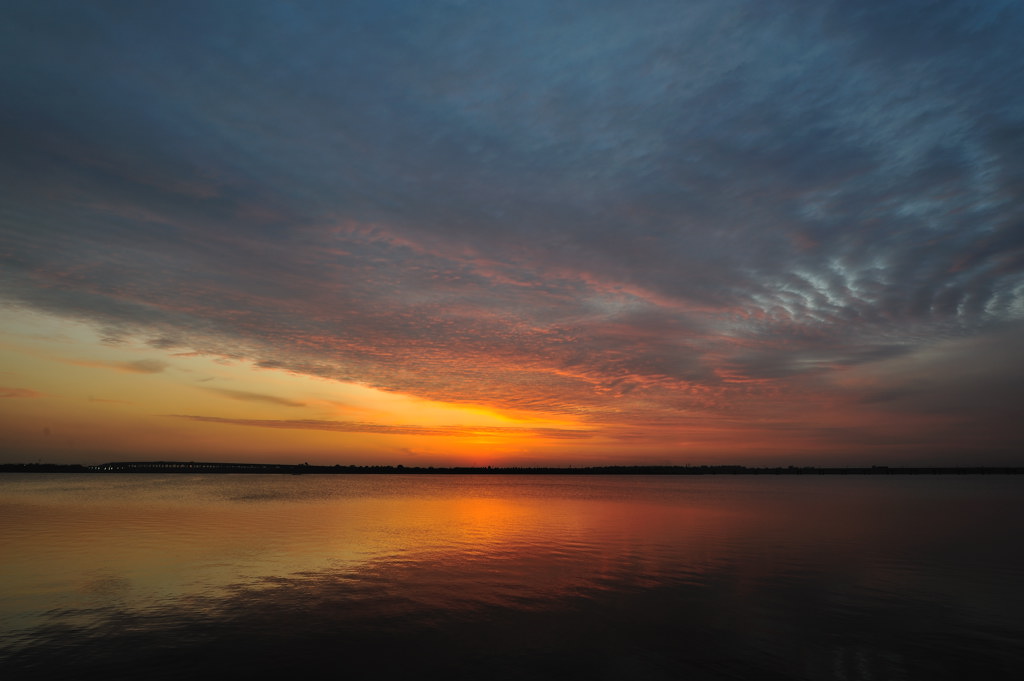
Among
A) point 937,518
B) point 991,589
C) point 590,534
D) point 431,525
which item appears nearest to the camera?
point 991,589

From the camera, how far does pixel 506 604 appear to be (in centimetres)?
2436

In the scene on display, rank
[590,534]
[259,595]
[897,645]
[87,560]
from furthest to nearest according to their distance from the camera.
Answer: [590,534] → [87,560] → [259,595] → [897,645]

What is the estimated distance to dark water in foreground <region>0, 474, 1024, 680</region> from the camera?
17.4 m

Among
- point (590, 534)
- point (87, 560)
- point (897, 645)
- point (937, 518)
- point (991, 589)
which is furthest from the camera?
point (937, 518)

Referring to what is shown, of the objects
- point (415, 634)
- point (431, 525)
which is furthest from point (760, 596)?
point (431, 525)

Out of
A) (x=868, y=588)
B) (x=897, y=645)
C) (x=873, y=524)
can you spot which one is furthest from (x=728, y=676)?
(x=873, y=524)

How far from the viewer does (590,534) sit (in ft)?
158

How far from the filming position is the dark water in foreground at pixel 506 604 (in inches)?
684

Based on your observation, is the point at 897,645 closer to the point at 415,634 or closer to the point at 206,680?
the point at 415,634

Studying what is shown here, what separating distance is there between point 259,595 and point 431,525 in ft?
105

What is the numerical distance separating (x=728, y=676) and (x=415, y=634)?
10.5 meters

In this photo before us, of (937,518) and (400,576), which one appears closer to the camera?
(400,576)

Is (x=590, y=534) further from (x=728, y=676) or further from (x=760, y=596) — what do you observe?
(x=728, y=676)

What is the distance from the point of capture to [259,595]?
25.2 meters
